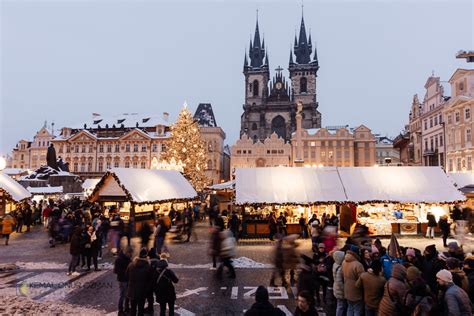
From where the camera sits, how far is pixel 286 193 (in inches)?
771

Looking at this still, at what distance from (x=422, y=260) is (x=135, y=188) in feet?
53.4

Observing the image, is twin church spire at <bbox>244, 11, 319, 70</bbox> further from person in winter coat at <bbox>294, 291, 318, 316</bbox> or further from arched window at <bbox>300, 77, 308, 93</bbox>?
person in winter coat at <bbox>294, 291, 318, 316</bbox>

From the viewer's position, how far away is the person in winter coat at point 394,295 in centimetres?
587

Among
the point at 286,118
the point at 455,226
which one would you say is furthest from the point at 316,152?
the point at 455,226

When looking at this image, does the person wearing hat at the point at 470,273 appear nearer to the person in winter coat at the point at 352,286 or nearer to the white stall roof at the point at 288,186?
the person in winter coat at the point at 352,286

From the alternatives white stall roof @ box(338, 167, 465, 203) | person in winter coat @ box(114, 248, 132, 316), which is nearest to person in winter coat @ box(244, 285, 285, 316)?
person in winter coat @ box(114, 248, 132, 316)

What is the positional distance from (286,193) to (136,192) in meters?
8.25

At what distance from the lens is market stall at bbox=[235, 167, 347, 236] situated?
63.0ft

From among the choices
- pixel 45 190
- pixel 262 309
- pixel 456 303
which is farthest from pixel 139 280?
pixel 45 190

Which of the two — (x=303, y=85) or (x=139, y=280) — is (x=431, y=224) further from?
(x=303, y=85)

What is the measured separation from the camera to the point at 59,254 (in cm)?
Result: 1530

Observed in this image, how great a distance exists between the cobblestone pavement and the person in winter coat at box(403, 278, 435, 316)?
10.1 feet

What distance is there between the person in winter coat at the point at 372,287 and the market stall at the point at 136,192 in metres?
14.5

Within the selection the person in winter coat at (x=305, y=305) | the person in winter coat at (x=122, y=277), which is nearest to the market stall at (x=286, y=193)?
the person in winter coat at (x=122, y=277)
